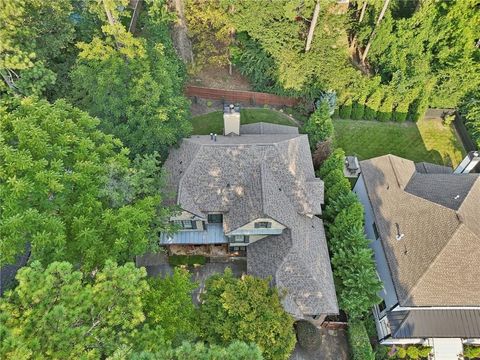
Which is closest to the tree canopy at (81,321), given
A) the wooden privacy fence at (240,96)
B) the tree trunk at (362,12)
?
the wooden privacy fence at (240,96)

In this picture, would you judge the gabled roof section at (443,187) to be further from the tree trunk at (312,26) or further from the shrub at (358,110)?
the tree trunk at (312,26)

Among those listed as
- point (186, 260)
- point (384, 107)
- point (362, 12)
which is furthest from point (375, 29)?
point (186, 260)

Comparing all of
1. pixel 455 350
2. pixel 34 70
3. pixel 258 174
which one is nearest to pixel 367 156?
pixel 258 174

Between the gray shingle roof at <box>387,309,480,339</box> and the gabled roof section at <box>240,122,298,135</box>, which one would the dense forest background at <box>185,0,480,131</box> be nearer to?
the gabled roof section at <box>240,122,298,135</box>

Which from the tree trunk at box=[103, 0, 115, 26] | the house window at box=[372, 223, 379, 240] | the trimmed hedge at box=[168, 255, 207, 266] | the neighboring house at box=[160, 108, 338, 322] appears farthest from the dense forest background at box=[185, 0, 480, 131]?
the trimmed hedge at box=[168, 255, 207, 266]

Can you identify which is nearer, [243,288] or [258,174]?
[243,288]

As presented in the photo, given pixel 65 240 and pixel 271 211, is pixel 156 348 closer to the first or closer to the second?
pixel 65 240
